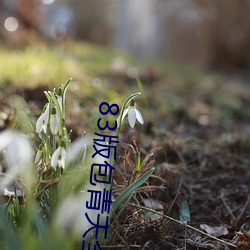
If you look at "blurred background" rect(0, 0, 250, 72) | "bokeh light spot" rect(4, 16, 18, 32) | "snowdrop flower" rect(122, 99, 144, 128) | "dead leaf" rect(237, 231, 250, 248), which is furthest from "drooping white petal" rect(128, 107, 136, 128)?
"bokeh light spot" rect(4, 16, 18, 32)

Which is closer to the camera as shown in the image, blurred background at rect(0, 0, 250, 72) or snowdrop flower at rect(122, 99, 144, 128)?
snowdrop flower at rect(122, 99, 144, 128)

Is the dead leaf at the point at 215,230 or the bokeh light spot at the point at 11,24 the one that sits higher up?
the bokeh light spot at the point at 11,24

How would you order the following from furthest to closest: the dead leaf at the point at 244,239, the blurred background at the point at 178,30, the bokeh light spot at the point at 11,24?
the blurred background at the point at 178,30 → the bokeh light spot at the point at 11,24 → the dead leaf at the point at 244,239

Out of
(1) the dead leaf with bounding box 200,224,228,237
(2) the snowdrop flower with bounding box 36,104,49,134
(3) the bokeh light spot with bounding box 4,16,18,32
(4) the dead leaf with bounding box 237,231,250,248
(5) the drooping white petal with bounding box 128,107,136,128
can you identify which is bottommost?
(1) the dead leaf with bounding box 200,224,228,237

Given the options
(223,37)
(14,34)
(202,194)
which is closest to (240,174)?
(202,194)

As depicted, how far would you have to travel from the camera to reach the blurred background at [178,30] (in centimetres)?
665

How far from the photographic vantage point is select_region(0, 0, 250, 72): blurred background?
6648mm

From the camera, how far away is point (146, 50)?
35.8ft

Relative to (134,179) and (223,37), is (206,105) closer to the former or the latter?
(134,179)

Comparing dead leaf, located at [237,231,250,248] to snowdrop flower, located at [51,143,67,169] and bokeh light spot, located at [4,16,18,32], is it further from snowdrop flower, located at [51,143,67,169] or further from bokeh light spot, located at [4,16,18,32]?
bokeh light spot, located at [4,16,18,32]

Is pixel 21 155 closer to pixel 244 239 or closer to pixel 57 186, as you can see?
pixel 57 186

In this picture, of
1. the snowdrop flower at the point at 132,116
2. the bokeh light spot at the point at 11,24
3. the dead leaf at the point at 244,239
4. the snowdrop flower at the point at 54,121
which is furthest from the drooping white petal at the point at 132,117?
the bokeh light spot at the point at 11,24

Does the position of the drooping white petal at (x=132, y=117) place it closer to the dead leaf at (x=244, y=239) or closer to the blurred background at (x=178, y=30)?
the dead leaf at (x=244, y=239)

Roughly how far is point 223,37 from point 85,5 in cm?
845
